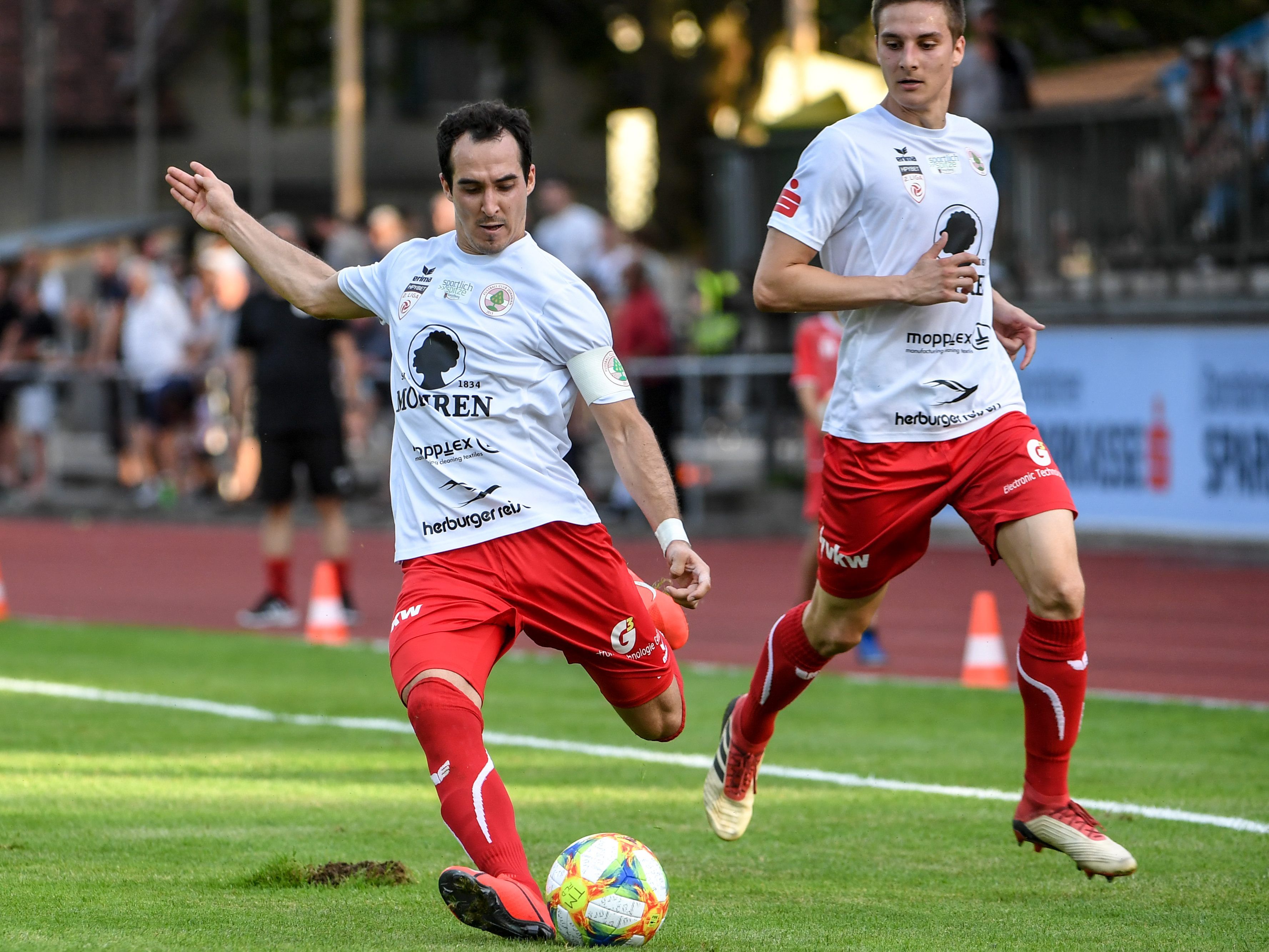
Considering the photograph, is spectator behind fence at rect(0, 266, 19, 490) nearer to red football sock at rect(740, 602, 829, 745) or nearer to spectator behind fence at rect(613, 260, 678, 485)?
spectator behind fence at rect(613, 260, 678, 485)

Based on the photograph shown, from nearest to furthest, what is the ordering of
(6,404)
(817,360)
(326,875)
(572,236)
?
1. (326,875)
2. (817,360)
3. (572,236)
4. (6,404)

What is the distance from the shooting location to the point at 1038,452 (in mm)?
6270

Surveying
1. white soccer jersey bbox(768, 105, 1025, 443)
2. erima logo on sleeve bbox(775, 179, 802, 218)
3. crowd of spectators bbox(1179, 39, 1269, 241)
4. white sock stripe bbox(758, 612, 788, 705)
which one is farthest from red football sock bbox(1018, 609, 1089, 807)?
crowd of spectators bbox(1179, 39, 1269, 241)

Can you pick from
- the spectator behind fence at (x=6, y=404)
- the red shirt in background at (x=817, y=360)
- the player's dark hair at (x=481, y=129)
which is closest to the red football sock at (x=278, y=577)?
the red shirt in background at (x=817, y=360)

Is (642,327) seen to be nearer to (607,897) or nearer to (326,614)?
(326,614)

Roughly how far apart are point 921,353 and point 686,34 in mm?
24911

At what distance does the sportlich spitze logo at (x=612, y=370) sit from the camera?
559 cm

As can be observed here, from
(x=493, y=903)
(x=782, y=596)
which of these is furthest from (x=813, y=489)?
(x=493, y=903)

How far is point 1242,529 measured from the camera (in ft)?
53.4

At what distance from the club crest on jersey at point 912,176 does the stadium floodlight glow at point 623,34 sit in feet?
89.2

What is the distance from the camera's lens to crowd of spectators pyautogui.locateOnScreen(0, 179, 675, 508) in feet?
66.1

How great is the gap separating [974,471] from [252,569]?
1216cm

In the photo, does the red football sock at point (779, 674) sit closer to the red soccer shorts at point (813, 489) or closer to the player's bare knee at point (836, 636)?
the player's bare knee at point (836, 636)

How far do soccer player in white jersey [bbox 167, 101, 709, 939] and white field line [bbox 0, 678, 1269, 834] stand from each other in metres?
2.41
